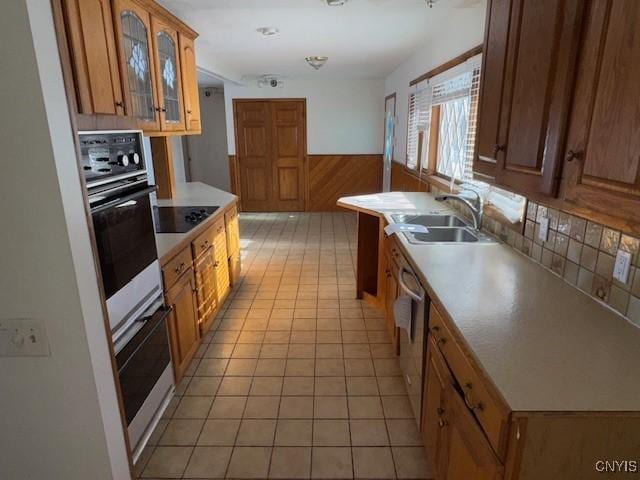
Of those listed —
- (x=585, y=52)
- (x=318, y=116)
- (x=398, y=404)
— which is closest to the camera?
(x=585, y=52)

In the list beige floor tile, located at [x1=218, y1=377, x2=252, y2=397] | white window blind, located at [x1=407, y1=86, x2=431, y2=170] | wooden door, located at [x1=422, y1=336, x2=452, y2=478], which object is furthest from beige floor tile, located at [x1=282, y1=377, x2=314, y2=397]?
white window blind, located at [x1=407, y1=86, x2=431, y2=170]

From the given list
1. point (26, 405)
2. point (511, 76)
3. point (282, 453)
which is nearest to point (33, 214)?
point (26, 405)

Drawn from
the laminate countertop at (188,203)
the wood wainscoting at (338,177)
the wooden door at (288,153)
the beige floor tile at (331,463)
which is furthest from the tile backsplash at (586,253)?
the wooden door at (288,153)

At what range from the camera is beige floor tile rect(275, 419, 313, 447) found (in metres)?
1.94

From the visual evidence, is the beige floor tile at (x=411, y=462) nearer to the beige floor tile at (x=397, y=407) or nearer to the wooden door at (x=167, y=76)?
the beige floor tile at (x=397, y=407)

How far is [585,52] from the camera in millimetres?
1116

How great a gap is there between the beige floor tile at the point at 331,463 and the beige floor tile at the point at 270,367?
0.67m

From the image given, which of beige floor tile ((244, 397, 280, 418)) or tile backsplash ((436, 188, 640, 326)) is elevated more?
tile backsplash ((436, 188, 640, 326))

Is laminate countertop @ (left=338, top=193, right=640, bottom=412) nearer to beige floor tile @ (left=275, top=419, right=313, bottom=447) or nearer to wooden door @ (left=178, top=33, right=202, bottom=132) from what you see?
beige floor tile @ (left=275, top=419, right=313, bottom=447)

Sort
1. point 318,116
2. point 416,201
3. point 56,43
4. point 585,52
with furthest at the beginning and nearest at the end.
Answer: point 318,116 → point 416,201 → point 585,52 → point 56,43

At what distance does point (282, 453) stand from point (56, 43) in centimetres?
181

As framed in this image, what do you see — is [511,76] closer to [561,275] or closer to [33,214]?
[561,275]

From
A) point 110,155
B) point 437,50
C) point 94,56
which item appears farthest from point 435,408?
point 437,50

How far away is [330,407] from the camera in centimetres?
218
